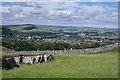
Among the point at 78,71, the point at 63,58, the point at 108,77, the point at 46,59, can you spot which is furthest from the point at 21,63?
the point at 108,77

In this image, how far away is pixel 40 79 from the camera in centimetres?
2867

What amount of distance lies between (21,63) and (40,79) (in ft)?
43.9

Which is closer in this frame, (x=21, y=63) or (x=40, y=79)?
(x=40, y=79)

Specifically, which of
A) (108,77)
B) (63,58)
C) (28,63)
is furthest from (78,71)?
(63,58)

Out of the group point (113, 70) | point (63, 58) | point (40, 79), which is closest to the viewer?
point (40, 79)

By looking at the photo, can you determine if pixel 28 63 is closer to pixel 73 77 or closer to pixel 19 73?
pixel 19 73

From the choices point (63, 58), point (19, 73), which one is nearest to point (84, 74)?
point (19, 73)

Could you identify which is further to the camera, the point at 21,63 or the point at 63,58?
the point at 63,58

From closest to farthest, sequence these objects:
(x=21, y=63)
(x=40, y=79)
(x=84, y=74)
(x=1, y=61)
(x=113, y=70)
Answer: (x=40, y=79) < (x=84, y=74) < (x=113, y=70) < (x=1, y=61) < (x=21, y=63)

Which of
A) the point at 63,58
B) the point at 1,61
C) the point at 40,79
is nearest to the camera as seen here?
the point at 40,79

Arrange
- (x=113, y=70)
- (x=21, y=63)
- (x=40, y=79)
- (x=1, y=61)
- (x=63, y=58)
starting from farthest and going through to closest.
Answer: (x=63, y=58) → (x=21, y=63) → (x=1, y=61) → (x=113, y=70) → (x=40, y=79)

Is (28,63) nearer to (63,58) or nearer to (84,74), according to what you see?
(63,58)

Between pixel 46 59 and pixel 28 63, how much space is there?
281 cm

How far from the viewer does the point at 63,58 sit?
4675 centimetres
